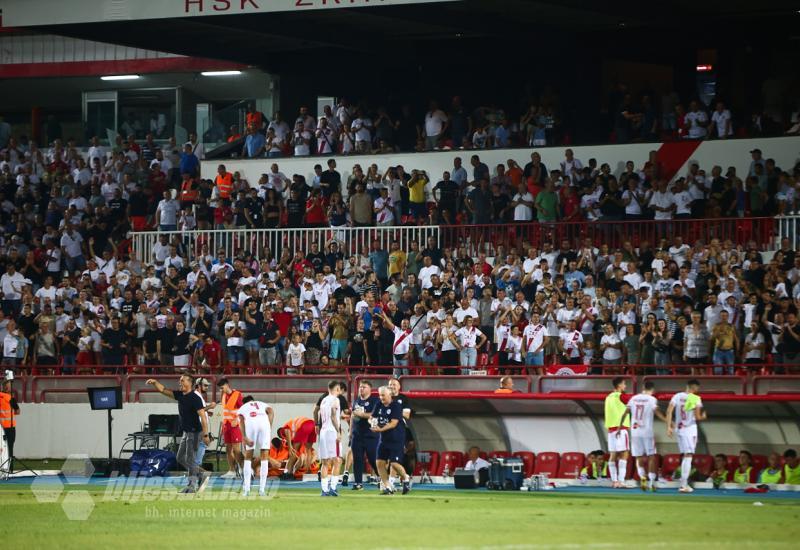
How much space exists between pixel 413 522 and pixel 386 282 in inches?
610

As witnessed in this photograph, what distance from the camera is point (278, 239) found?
35812mm

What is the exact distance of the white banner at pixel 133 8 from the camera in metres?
34.0

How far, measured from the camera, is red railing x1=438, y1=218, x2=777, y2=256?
99.4 feet

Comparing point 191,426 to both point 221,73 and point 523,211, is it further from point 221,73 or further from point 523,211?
point 221,73

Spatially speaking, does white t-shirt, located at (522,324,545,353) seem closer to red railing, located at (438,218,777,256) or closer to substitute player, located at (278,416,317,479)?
red railing, located at (438,218,777,256)

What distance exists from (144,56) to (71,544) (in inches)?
1363

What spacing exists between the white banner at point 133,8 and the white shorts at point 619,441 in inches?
533

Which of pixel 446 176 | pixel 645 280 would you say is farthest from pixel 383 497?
pixel 446 176

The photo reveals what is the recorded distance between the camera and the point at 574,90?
39031 mm

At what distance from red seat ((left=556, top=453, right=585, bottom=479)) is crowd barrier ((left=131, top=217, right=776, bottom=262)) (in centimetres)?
673

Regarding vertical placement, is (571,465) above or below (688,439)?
below

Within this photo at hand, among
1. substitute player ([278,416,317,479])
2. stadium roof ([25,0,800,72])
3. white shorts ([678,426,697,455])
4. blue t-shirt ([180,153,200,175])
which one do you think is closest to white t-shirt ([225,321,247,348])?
substitute player ([278,416,317,479])

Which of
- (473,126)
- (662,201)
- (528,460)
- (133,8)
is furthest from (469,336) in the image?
(133,8)

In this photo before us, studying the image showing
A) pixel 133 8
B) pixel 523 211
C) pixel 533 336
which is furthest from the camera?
pixel 133 8
